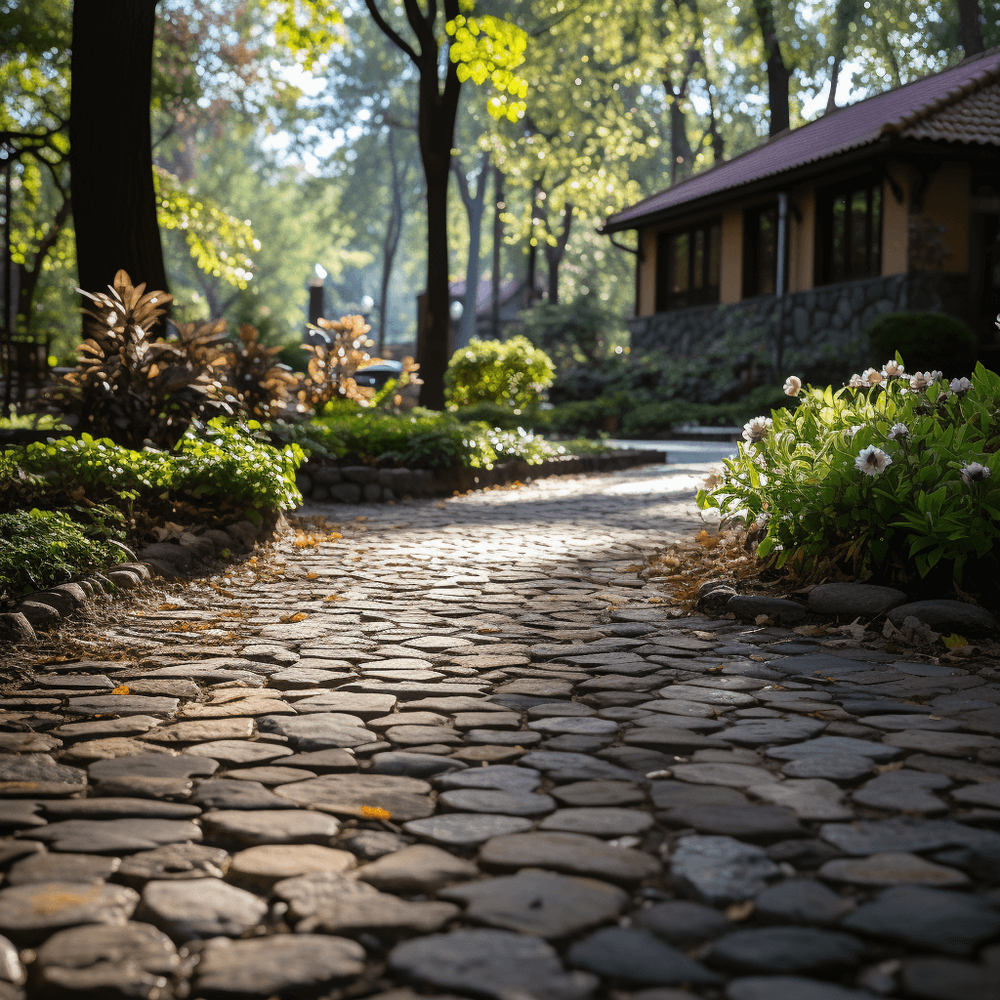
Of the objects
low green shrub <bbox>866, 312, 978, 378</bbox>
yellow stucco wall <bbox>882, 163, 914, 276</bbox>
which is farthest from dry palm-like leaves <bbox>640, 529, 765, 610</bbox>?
yellow stucco wall <bbox>882, 163, 914, 276</bbox>

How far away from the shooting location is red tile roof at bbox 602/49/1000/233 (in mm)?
17578

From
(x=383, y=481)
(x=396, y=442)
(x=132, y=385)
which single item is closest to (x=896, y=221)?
(x=396, y=442)

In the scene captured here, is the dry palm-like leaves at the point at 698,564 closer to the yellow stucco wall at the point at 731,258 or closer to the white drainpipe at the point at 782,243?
the white drainpipe at the point at 782,243

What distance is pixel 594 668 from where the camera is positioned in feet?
13.4

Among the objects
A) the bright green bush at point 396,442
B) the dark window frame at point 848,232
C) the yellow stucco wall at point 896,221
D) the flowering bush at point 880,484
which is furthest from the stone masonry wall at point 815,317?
the flowering bush at point 880,484

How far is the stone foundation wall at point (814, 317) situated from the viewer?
1856 cm

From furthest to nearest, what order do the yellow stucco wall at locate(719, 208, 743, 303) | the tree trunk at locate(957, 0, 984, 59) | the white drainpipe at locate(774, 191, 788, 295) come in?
1. the tree trunk at locate(957, 0, 984, 59)
2. the yellow stucco wall at locate(719, 208, 743, 303)
3. the white drainpipe at locate(774, 191, 788, 295)

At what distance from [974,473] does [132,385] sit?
20.1 feet

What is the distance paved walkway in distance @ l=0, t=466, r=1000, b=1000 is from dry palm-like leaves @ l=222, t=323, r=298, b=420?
5.97 meters

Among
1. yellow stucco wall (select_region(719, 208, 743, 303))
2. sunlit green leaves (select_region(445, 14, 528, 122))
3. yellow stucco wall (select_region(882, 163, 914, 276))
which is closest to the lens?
sunlit green leaves (select_region(445, 14, 528, 122))

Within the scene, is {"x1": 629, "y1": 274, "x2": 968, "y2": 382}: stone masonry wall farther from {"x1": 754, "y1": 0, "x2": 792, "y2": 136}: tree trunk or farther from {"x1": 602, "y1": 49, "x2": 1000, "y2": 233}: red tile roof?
{"x1": 754, "y1": 0, "x2": 792, "y2": 136}: tree trunk

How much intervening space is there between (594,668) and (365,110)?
57046 millimetres

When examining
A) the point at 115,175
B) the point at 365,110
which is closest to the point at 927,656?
the point at 115,175

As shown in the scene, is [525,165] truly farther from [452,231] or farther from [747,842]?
[747,842]
